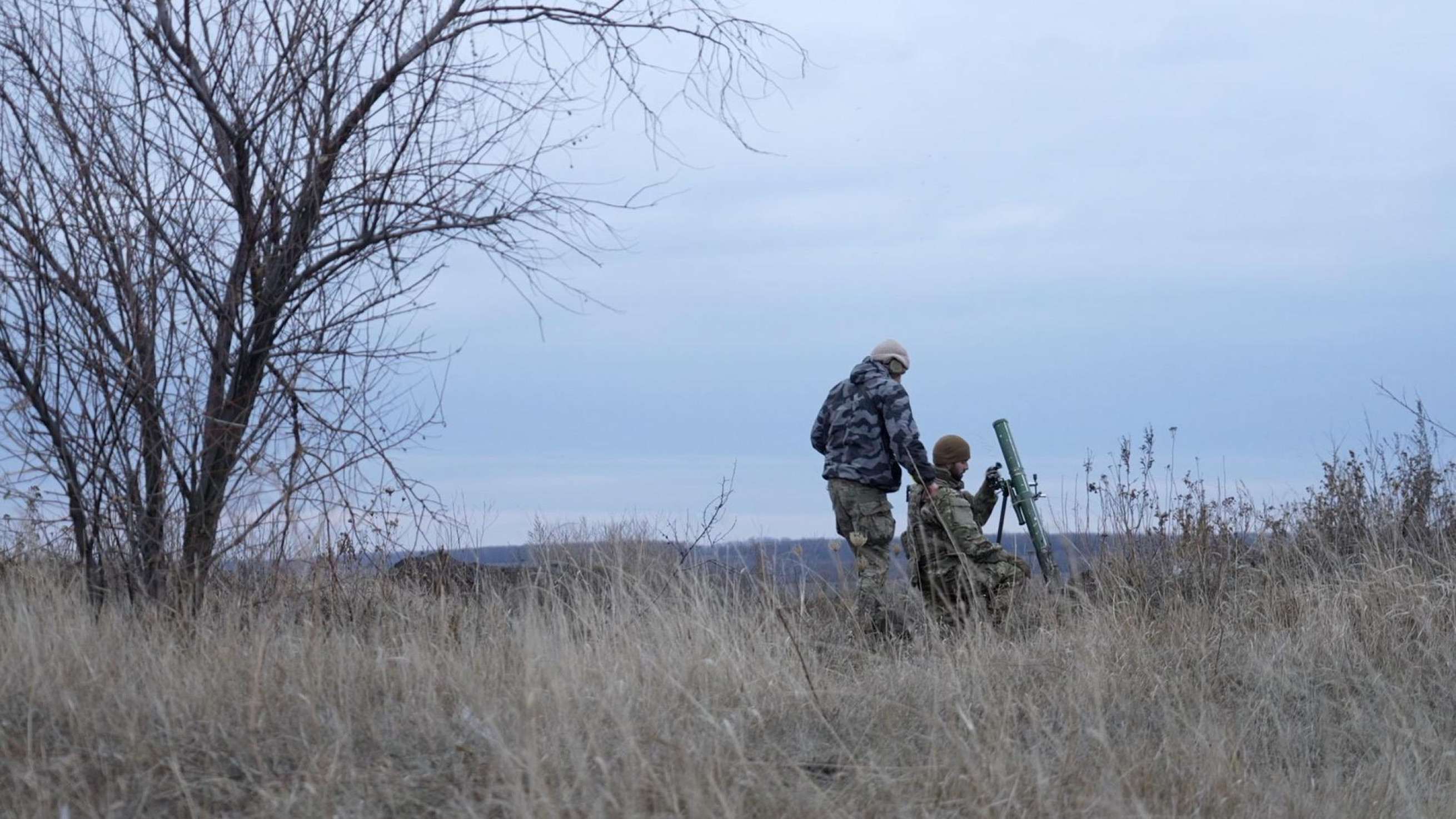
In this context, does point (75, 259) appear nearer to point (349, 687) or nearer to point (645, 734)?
point (349, 687)

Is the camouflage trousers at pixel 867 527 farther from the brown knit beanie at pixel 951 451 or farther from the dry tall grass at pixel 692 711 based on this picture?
the dry tall grass at pixel 692 711

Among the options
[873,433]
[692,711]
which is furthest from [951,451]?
[692,711]

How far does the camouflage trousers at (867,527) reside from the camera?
766 cm

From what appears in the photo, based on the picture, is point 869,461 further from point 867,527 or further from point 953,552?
point 953,552

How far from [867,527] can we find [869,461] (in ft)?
1.33

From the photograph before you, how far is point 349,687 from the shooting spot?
4266mm

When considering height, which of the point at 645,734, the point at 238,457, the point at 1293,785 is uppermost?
the point at 238,457

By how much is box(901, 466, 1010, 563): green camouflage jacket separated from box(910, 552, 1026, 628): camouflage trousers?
41 mm

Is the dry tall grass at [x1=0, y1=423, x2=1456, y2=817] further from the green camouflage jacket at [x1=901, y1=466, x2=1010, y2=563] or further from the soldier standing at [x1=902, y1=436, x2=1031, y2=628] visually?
the green camouflage jacket at [x1=901, y1=466, x2=1010, y2=563]

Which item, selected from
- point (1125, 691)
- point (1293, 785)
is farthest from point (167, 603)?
point (1293, 785)

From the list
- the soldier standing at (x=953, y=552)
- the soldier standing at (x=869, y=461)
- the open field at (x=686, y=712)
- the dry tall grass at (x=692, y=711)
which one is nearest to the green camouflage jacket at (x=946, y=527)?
the soldier standing at (x=953, y=552)

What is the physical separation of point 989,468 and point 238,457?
172 inches

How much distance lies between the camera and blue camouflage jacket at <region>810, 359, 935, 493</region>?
742cm

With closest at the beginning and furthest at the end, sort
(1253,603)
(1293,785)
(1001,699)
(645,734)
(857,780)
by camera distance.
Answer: (857,780)
(645,734)
(1293,785)
(1001,699)
(1253,603)
